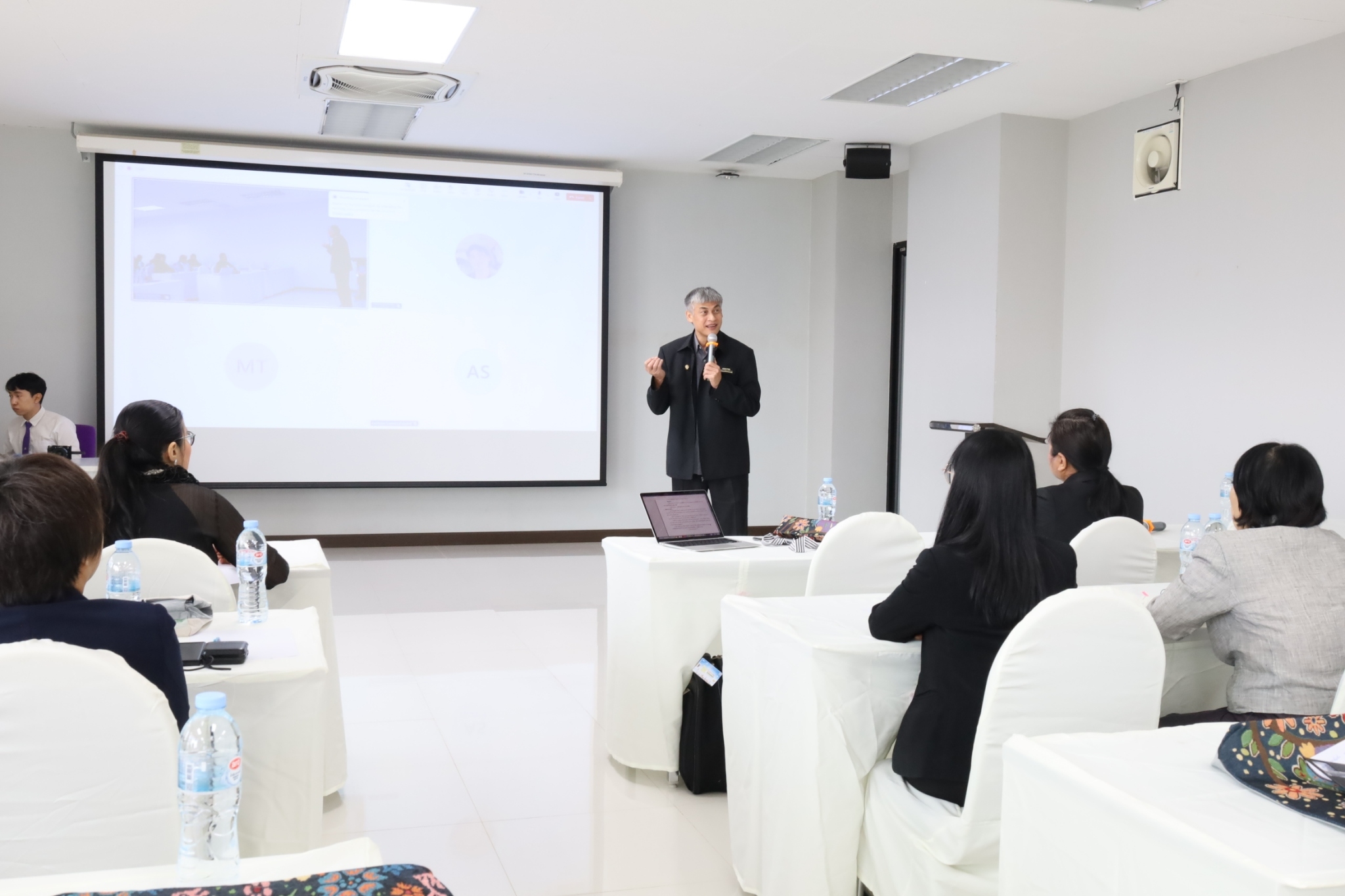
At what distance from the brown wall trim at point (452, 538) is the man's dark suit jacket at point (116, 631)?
5.78 m

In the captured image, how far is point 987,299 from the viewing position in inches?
254

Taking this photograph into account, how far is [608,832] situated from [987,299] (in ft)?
14.7

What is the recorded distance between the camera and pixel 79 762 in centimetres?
149

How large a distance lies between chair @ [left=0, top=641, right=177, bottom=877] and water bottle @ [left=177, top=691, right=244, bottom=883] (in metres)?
0.19

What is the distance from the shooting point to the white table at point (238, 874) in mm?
1143

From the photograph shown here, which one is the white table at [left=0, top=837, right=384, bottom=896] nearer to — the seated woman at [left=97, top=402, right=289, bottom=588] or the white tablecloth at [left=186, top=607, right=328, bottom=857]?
the white tablecloth at [left=186, top=607, right=328, bottom=857]

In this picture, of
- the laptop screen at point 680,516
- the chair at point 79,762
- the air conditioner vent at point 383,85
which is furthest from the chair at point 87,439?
the chair at point 79,762

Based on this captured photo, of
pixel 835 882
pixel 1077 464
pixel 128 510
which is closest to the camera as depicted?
pixel 835 882

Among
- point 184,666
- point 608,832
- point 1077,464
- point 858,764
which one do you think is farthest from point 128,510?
point 1077,464

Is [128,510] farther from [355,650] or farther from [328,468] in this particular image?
[328,468]

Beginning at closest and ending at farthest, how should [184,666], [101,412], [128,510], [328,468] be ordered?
[184,666] < [128,510] < [101,412] < [328,468]

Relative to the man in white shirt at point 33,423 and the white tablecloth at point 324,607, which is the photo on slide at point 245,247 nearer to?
the man in white shirt at point 33,423

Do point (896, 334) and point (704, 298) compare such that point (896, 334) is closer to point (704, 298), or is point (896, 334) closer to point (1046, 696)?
point (704, 298)

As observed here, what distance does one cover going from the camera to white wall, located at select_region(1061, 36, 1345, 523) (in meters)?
4.89
